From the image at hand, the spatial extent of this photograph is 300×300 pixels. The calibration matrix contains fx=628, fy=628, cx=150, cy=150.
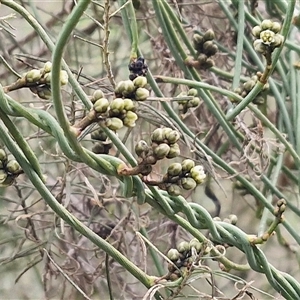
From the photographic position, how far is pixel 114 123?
15.7 inches

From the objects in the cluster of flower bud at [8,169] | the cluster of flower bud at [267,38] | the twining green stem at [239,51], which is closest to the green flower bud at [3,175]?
the cluster of flower bud at [8,169]

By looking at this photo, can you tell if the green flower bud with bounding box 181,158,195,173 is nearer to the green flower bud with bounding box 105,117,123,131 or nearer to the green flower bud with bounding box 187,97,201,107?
the green flower bud with bounding box 105,117,123,131

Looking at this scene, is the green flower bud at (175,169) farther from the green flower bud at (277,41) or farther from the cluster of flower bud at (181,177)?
the green flower bud at (277,41)

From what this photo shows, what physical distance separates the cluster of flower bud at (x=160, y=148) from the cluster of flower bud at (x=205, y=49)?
1.36 feet

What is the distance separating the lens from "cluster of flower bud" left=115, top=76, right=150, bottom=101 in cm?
41

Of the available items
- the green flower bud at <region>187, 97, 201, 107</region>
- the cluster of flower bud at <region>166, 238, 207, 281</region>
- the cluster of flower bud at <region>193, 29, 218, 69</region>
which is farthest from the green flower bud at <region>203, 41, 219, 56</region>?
the cluster of flower bud at <region>166, 238, 207, 281</region>

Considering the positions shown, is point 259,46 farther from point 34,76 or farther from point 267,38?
point 34,76

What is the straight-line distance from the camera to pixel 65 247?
1109mm

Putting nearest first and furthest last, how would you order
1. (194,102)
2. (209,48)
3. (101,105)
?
(101,105), (194,102), (209,48)

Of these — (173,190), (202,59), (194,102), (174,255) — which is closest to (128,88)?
(173,190)

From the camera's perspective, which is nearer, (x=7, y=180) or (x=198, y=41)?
(x=7, y=180)

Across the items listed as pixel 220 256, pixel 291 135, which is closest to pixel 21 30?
pixel 291 135

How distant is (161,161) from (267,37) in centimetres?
28

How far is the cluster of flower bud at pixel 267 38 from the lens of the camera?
1.96 feet
